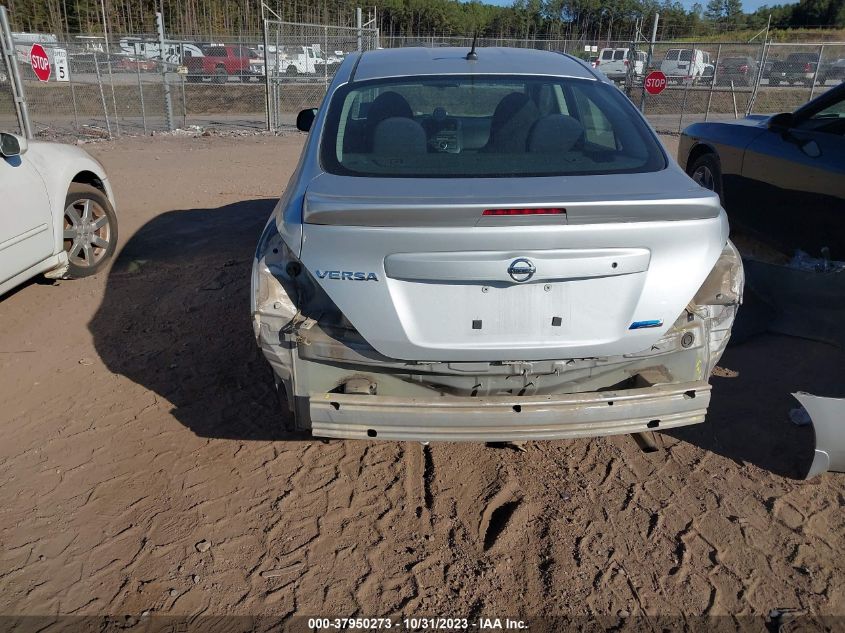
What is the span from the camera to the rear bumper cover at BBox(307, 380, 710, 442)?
271 centimetres

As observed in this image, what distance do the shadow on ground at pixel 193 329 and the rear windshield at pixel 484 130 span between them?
1.33 m

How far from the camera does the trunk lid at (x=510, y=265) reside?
255 cm

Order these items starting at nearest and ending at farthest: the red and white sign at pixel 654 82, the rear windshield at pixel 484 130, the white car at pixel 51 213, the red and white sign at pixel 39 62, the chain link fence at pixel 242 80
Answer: the rear windshield at pixel 484 130, the white car at pixel 51 213, the red and white sign at pixel 39 62, the chain link fence at pixel 242 80, the red and white sign at pixel 654 82

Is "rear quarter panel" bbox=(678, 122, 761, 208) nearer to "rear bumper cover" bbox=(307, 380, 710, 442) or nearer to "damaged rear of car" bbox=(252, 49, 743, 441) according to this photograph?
"damaged rear of car" bbox=(252, 49, 743, 441)

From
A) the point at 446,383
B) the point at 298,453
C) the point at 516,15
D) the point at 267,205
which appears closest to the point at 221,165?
the point at 267,205

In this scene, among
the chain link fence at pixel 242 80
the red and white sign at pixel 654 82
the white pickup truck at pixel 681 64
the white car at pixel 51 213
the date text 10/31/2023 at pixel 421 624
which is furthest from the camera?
the white pickup truck at pixel 681 64

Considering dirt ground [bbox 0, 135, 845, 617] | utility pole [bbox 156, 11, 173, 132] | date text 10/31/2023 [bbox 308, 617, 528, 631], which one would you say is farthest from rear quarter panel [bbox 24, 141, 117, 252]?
utility pole [bbox 156, 11, 173, 132]

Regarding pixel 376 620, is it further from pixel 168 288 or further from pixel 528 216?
pixel 168 288

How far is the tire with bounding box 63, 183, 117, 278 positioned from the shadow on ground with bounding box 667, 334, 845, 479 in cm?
488

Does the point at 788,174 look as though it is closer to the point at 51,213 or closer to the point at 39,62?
the point at 51,213

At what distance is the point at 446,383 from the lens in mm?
2850

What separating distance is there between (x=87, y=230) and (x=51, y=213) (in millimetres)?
604

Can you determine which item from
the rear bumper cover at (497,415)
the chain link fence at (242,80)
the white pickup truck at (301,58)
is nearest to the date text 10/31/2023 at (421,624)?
the rear bumper cover at (497,415)

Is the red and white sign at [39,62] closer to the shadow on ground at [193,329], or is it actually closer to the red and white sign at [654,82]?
the shadow on ground at [193,329]
